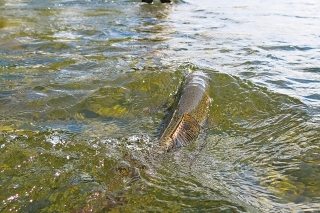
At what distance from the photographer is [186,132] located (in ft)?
11.2

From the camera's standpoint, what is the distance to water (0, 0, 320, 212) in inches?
95.7

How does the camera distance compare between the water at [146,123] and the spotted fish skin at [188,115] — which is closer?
the water at [146,123]

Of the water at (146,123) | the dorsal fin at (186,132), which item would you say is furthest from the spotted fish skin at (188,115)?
the water at (146,123)

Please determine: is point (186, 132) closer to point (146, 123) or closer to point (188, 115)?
point (188, 115)

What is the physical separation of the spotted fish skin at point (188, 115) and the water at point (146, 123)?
123 millimetres

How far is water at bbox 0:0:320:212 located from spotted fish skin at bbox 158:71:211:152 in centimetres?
12

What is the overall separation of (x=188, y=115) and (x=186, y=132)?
359 mm

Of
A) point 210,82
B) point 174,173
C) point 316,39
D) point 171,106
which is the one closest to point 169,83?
point 210,82

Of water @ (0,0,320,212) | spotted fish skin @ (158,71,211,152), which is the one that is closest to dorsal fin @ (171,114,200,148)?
spotted fish skin @ (158,71,211,152)

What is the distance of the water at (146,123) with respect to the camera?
2.43m

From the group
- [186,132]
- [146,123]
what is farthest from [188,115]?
[146,123]

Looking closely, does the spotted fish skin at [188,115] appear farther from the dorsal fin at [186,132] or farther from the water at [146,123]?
the water at [146,123]

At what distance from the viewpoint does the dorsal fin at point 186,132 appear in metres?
3.22

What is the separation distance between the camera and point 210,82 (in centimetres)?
511
